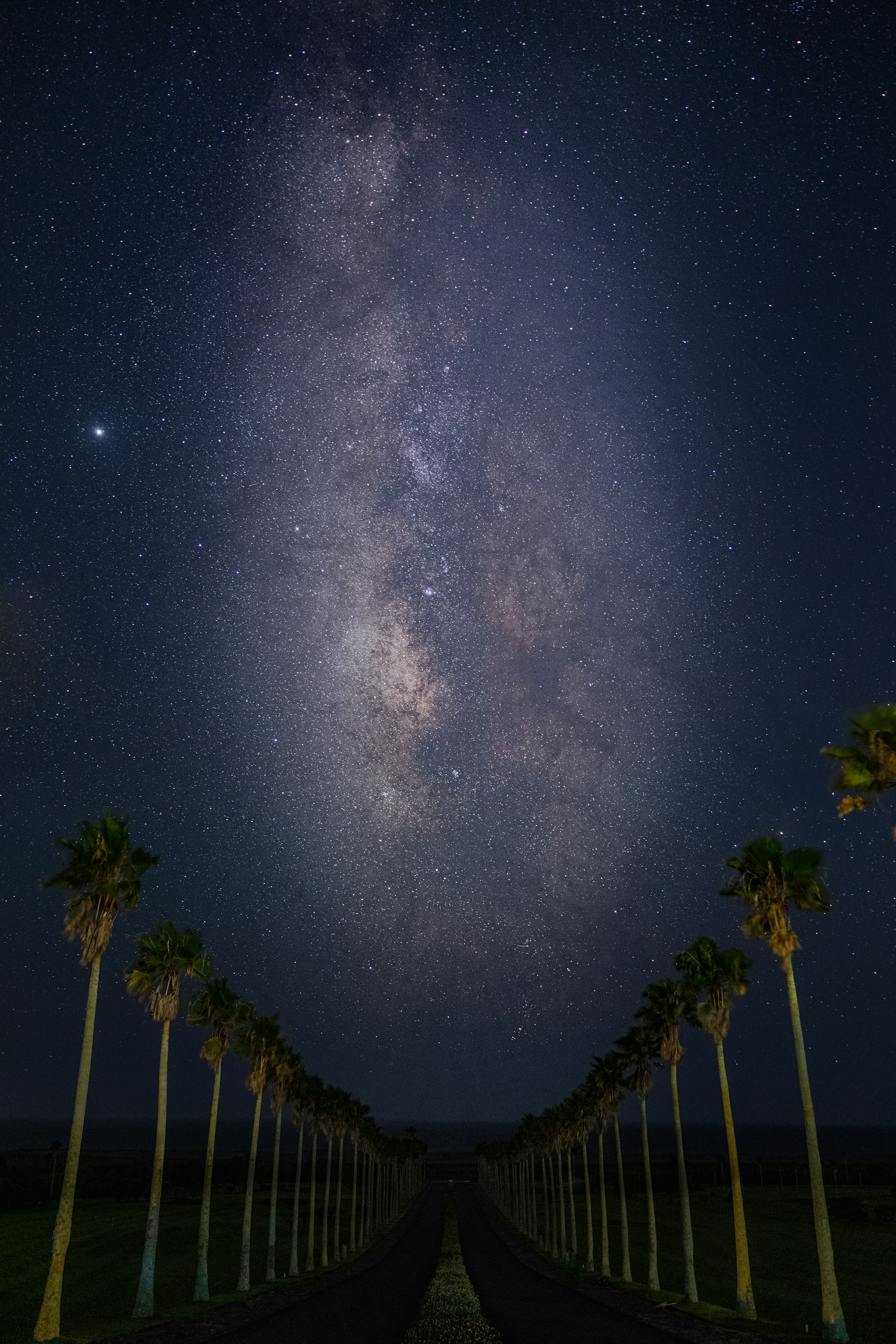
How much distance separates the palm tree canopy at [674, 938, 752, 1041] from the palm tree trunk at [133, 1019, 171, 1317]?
21.9 meters

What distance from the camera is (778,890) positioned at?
31.0 meters

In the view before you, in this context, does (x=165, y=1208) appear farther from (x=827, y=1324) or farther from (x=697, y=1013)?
(x=827, y=1324)

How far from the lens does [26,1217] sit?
81938 millimetres

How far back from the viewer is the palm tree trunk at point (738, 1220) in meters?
32.0

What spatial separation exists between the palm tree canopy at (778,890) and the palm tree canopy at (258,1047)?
94.9ft

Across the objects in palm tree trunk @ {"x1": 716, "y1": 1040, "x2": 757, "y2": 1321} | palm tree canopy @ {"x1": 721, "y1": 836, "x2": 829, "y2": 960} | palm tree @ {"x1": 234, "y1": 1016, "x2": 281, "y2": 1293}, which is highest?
palm tree canopy @ {"x1": 721, "y1": 836, "x2": 829, "y2": 960}

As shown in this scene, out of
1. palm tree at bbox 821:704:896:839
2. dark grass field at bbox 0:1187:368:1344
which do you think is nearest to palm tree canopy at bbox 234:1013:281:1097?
dark grass field at bbox 0:1187:368:1344

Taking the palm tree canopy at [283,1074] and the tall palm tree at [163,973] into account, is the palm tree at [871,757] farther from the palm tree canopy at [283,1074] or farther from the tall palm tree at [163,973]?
the palm tree canopy at [283,1074]

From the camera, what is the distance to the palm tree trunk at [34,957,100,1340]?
24703 mm

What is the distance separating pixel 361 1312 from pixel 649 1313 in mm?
11285

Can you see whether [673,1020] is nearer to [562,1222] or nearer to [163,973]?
[163,973]

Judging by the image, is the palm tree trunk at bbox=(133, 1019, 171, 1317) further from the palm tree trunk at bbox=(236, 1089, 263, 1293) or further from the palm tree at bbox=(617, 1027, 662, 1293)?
the palm tree at bbox=(617, 1027, 662, 1293)

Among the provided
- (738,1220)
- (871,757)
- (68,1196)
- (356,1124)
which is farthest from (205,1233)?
(356,1124)

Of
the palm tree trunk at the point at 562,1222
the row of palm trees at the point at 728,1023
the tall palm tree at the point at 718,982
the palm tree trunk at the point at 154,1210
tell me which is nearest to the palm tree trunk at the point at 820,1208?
the row of palm trees at the point at 728,1023
